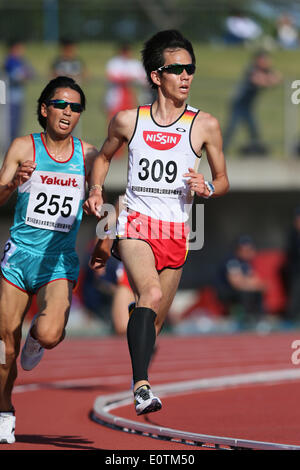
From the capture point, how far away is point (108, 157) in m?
7.05

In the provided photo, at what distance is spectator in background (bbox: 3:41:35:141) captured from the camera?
17109 millimetres

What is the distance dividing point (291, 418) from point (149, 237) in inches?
81.7

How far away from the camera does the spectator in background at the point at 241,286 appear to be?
1748cm

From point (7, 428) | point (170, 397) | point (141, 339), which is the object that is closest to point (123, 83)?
point (170, 397)

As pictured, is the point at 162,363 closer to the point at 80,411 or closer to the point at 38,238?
the point at 80,411

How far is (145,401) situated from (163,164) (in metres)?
1.62

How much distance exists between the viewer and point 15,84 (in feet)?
56.1

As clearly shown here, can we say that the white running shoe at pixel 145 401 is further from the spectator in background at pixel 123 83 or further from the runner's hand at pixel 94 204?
the spectator in background at pixel 123 83

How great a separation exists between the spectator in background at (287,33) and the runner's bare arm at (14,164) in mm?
19741

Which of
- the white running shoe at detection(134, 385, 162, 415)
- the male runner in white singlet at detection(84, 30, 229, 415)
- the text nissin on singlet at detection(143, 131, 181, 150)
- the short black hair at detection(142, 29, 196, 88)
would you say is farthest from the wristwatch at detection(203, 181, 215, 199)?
the white running shoe at detection(134, 385, 162, 415)
